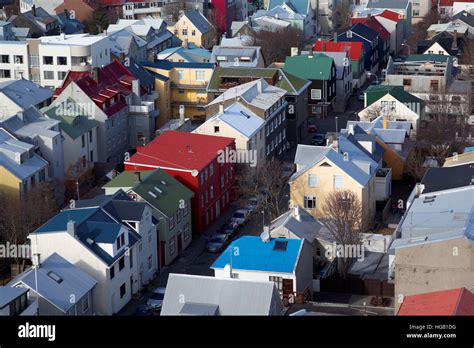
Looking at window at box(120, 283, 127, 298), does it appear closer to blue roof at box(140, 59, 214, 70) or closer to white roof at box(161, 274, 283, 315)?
white roof at box(161, 274, 283, 315)

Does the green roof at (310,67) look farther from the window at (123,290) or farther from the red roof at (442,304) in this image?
the red roof at (442,304)

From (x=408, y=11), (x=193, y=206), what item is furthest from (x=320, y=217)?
(x=408, y=11)

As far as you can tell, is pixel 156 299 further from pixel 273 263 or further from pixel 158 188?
pixel 158 188

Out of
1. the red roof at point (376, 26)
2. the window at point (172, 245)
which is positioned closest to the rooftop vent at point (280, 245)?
the window at point (172, 245)

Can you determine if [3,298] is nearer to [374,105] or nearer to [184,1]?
[374,105]

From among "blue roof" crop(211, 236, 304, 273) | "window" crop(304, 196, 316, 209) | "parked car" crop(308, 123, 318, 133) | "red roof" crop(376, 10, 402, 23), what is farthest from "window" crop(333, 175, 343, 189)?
"red roof" crop(376, 10, 402, 23)

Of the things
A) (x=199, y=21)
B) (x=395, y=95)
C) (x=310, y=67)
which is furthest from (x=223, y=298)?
(x=199, y=21)
